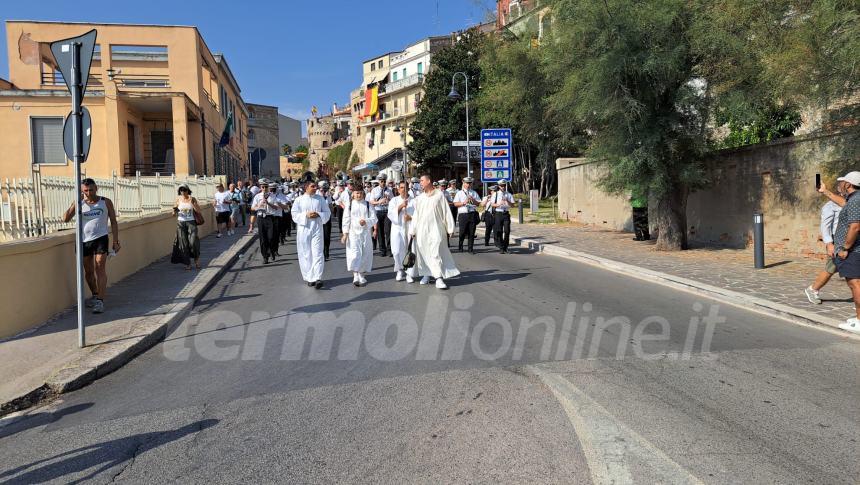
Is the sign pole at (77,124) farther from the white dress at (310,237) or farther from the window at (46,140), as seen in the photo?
the window at (46,140)

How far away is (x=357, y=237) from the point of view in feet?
36.3

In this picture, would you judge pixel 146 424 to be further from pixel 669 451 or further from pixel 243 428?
pixel 669 451

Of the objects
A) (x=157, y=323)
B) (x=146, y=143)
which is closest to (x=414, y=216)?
(x=157, y=323)

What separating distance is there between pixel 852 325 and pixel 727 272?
438 centimetres

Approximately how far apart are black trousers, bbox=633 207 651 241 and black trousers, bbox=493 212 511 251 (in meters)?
4.25

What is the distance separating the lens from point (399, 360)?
600 cm

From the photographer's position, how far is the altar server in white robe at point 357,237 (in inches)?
429

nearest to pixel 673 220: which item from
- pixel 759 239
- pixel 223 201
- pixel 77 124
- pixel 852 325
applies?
pixel 759 239

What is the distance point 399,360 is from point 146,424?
229cm

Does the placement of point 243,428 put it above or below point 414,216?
below

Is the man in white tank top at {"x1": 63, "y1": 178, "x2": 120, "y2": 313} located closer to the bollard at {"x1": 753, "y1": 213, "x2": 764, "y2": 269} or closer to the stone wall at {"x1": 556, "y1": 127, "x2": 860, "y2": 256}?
the bollard at {"x1": 753, "y1": 213, "x2": 764, "y2": 269}

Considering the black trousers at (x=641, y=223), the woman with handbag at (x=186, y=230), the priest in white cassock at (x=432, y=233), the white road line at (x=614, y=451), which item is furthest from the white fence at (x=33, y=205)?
the black trousers at (x=641, y=223)

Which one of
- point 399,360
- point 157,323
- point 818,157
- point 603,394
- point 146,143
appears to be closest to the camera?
point 603,394

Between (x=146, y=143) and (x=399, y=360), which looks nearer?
(x=399, y=360)
